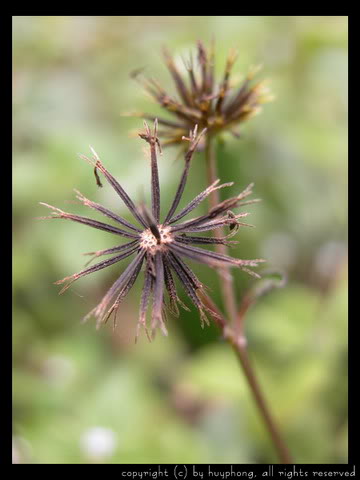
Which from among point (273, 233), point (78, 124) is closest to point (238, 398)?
point (273, 233)

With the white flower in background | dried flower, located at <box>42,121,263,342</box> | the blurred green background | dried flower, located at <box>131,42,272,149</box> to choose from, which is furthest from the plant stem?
the white flower in background

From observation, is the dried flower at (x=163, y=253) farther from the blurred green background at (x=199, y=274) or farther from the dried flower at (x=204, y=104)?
the blurred green background at (x=199, y=274)

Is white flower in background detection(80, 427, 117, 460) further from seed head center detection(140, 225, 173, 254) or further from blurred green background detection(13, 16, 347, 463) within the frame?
seed head center detection(140, 225, 173, 254)

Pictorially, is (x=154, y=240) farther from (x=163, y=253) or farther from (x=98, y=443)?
(x=98, y=443)

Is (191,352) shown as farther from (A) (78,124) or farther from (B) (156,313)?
(B) (156,313)

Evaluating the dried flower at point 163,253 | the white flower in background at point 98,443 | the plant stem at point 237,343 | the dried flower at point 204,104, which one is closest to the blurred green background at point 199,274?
the white flower in background at point 98,443

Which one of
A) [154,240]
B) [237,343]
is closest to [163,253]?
[154,240]
